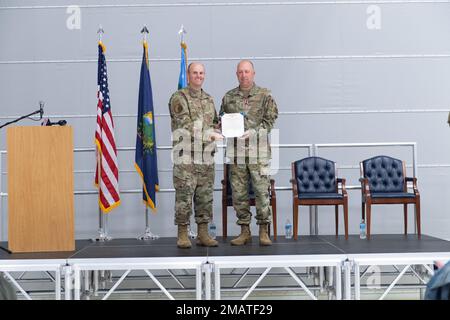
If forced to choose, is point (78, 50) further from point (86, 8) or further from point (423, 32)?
point (423, 32)

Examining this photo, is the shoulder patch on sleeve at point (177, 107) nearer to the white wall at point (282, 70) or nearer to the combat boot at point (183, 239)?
the combat boot at point (183, 239)

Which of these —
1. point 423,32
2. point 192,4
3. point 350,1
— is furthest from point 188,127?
point 423,32

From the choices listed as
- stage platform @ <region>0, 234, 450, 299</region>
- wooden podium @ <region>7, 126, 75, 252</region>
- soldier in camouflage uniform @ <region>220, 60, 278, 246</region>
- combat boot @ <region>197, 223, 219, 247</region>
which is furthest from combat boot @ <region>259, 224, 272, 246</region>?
wooden podium @ <region>7, 126, 75, 252</region>

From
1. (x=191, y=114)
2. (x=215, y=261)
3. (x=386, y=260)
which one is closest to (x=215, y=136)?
(x=191, y=114)

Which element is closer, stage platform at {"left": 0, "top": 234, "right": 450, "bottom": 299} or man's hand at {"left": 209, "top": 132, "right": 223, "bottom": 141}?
stage platform at {"left": 0, "top": 234, "right": 450, "bottom": 299}

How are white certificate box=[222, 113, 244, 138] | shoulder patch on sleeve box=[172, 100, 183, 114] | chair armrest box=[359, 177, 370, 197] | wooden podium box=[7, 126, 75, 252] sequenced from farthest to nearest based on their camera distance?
chair armrest box=[359, 177, 370, 197], shoulder patch on sleeve box=[172, 100, 183, 114], white certificate box=[222, 113, 244, 138], wooden podium box=[7, 126, 75, 252]

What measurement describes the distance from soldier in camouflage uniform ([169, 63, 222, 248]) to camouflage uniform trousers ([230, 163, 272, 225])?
0.23 metres

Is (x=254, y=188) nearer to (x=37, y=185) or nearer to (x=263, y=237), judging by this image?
(x=263, y=237)

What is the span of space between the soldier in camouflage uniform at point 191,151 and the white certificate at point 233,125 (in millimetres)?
111

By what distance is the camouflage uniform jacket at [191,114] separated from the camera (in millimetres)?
4844

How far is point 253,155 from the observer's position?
4988mm

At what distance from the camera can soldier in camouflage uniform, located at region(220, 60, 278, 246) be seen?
4.98 m

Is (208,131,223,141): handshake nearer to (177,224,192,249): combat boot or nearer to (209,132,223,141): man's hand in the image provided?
(209,132,223,141): man's hand

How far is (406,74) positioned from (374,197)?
2.07m
